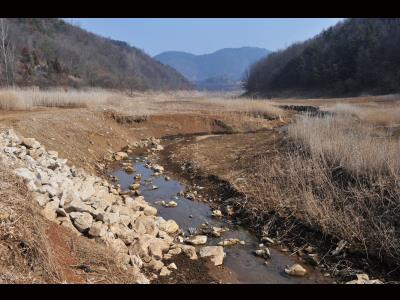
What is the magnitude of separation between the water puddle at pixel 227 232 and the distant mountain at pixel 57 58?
958 inches

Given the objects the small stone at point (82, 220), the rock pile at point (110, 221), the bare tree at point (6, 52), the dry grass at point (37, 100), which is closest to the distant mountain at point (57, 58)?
the bare tree at point (6, 52)

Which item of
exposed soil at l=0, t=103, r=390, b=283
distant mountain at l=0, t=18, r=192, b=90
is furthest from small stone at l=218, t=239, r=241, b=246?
distant mountain at l=0, t=18, r=192, b=90

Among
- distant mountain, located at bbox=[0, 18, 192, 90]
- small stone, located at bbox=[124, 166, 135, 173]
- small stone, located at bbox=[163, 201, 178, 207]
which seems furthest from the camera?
distant mountain, located at bbox=[0, 18, 192, 90]

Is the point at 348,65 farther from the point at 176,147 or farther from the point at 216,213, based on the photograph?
the point at 216,213

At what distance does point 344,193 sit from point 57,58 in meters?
56.8

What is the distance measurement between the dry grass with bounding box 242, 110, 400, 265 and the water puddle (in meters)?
0.80

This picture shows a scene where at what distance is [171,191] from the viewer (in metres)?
8.44

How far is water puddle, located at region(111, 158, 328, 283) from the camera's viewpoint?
477cm

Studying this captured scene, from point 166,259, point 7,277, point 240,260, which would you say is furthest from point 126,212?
point 7,277

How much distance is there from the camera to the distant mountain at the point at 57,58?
43897 mm

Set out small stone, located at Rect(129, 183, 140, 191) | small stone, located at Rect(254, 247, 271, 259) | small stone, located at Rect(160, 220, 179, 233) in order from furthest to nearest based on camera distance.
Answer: small stone, located at Rect(129, 183, 140, 191), small stone, located at Rect(160, 220, 179, 233), small stone, located at Rect(254, 247, 271, 259)

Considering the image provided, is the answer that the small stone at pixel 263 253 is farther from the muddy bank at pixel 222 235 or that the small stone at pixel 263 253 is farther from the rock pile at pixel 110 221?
the rock pile at pixel 110 221

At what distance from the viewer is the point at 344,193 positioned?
6160 millimetres

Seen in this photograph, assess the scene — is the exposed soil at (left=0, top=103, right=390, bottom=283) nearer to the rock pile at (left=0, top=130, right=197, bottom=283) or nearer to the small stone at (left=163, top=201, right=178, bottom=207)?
the rock pile at (left=0, top=130, right=197, bottom=283)
